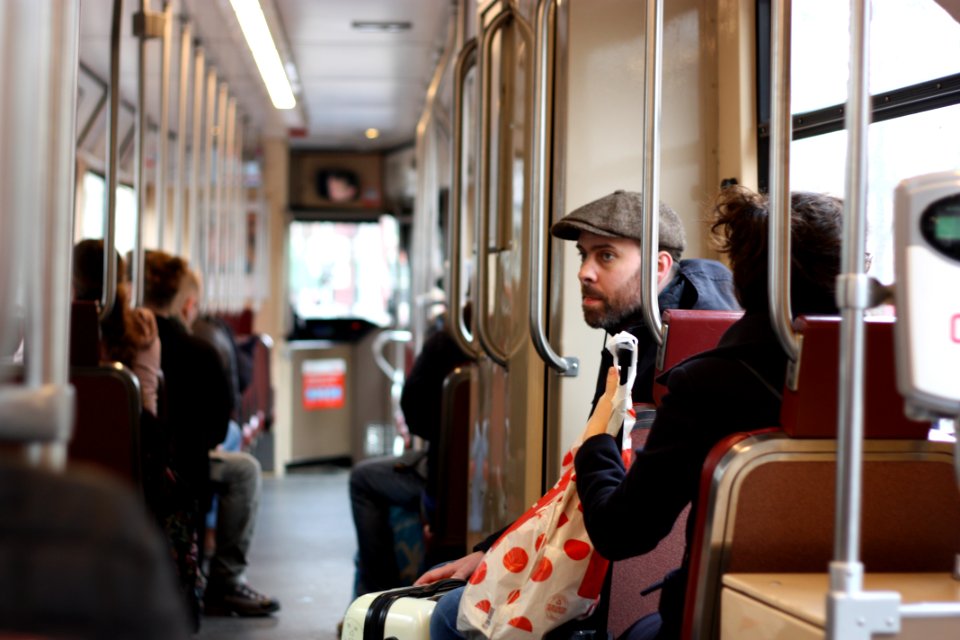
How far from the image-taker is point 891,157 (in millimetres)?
3129

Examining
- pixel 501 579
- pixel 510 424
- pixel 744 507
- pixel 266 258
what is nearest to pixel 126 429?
pixel 510 424

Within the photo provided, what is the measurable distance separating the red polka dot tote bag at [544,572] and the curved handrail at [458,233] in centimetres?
165

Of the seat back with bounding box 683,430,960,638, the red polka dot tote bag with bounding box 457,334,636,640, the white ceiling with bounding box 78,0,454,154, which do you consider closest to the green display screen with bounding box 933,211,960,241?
the seat back with bounding box 683,430,960,638

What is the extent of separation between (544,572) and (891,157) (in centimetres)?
160

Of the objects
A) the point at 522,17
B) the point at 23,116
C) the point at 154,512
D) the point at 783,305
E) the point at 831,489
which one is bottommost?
the point at 154,512

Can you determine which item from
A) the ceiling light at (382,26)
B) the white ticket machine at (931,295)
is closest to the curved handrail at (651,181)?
the white ticket machine at (931,295)

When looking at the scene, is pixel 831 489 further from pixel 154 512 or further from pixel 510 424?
pixel 154 512

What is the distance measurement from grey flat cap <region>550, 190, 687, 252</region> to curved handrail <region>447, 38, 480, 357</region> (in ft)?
3.30

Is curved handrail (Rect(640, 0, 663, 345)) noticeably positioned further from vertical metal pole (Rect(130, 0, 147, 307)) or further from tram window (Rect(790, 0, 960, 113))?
vertical metal pole (Rect(130, 0, 147, 307))

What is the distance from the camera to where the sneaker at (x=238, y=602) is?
17.0 ft

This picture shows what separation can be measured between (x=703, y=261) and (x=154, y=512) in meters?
1.90

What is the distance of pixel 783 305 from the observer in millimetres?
1883

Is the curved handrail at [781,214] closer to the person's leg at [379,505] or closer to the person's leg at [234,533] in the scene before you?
the person's leg at [379,505]

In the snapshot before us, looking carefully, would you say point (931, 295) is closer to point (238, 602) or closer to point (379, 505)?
point (379, 505)
